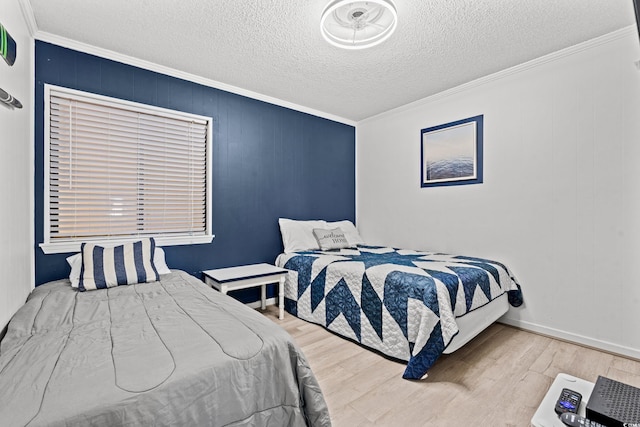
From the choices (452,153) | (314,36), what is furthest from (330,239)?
(314,36)

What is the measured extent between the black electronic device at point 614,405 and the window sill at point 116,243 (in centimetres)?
300

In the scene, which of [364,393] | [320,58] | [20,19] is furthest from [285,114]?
[364,393]

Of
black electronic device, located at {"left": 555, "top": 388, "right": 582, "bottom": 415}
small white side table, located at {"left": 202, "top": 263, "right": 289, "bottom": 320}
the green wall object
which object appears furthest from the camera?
small white side table, located at {"left": 202, "top": 263, "right": 289, "bottom": 320}

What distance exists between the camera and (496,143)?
308 centimetres

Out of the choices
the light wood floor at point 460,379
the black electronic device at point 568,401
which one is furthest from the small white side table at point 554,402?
the light wood floor at point 460,379

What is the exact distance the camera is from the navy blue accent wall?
7.88 ft

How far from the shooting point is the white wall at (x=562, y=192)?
91.6 inches

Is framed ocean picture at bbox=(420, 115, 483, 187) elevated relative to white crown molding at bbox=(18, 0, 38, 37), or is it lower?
lower

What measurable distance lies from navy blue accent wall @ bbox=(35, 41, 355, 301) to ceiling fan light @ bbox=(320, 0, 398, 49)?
1.57 meters

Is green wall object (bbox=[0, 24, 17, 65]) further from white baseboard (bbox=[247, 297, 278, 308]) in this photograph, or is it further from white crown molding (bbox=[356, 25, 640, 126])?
white crown molding (bbox=[356, 25, 640, 126])

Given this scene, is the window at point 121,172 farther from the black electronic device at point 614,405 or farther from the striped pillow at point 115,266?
the black electronic device at point 614,405

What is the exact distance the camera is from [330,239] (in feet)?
12.1

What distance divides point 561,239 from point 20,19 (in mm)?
4428

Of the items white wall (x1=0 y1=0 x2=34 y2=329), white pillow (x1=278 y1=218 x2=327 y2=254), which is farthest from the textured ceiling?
white pillow (x1=278 y1=218 x2=327 y2=254)
